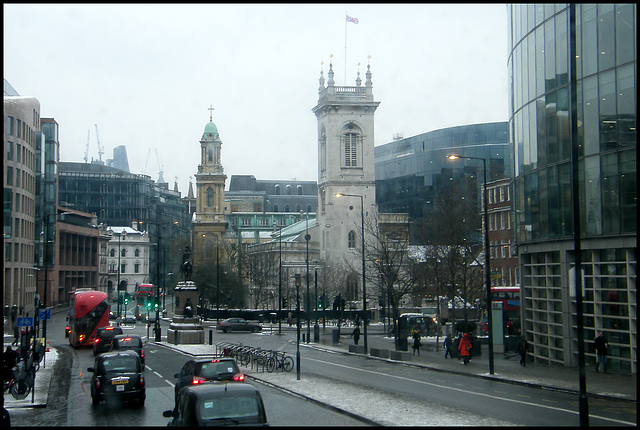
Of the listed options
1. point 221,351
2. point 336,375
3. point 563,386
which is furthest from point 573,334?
point 221,351

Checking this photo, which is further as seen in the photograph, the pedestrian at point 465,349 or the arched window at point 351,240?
the arched window at point 351,240

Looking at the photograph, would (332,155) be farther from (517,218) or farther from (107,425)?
(107,425)

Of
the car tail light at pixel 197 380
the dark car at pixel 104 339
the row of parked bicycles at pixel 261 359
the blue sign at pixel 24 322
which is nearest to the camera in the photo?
the car tail light at pixel 197 380

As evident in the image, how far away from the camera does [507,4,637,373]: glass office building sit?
2830 centimetres

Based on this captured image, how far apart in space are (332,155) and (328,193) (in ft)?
16.8

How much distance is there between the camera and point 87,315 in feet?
159

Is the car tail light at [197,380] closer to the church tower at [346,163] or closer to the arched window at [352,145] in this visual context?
the church tower at [346,163]

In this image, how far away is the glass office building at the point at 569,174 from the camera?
28297mm

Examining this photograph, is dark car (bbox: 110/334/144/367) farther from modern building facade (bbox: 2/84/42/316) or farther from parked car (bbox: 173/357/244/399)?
modern building facade (bbox: 2/84/42/316)

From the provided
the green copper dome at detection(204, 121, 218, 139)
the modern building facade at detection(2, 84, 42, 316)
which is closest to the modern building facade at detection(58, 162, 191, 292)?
the green copper dome at detection(204, 121, 218, 139)

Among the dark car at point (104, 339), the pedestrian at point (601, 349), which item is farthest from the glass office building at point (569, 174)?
the dark car at point (104, 339)

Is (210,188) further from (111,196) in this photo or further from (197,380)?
(197,380)

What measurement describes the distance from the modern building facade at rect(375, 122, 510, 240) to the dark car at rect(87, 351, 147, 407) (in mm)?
86848

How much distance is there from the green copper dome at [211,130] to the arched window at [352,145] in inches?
1909
